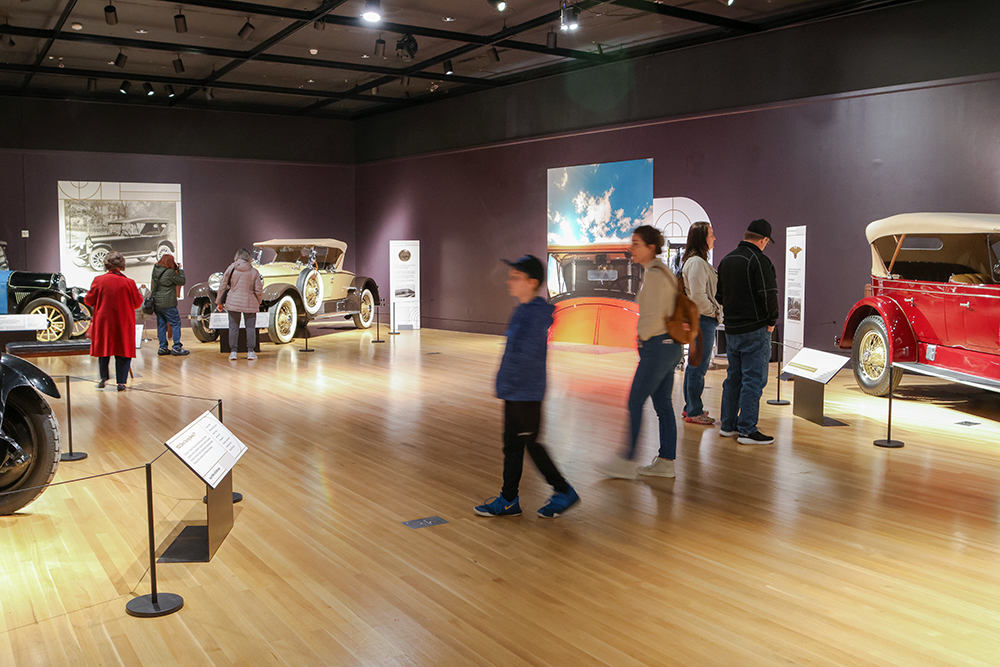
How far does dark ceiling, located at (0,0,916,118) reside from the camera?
10.9m

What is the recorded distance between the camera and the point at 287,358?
11672mm

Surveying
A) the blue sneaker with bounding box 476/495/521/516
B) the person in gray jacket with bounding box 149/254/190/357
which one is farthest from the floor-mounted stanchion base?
the person in gray jacket with bounding box 149/254/190/357

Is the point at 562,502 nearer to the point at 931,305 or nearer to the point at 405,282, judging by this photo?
→ the point at 931,305

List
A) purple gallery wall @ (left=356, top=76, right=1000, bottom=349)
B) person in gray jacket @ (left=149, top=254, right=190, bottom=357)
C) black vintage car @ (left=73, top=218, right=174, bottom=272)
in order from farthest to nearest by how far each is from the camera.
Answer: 1. black vintage car @ (left=73, top=218, right=174, bottom=272)
2. person in gray jacket @ (left=149, top=254, right=190, bottom=357)
3. purple gallery wall @ (left=356, top=76, right=1000, bottom=349)

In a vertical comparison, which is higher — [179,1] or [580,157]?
[179,1]

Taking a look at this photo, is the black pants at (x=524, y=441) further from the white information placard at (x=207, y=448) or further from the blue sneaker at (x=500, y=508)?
the white information placard at (x=207, y=448)

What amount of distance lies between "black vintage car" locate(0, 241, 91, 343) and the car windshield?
753cm

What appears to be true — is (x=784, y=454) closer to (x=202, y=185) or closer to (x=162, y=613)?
(x=162, y=613)

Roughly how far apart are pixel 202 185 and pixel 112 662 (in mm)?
16092

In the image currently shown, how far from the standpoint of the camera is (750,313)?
6000 mm

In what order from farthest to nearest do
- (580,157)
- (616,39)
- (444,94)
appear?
1. (444,94)
2. (580,157)
3. (616,39)

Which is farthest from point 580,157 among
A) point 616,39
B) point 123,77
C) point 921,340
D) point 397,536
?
point 397,536

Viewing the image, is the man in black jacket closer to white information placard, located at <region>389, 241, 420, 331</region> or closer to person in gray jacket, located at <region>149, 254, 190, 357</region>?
person in gray jacket, located at <region>149, 254, 190, 357</region>

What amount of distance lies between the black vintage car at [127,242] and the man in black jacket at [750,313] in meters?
13.7
